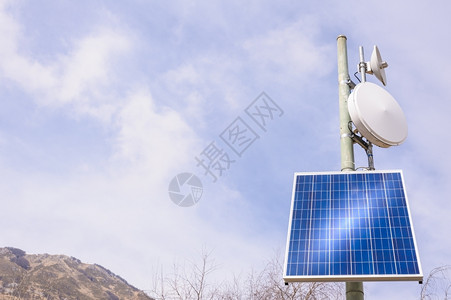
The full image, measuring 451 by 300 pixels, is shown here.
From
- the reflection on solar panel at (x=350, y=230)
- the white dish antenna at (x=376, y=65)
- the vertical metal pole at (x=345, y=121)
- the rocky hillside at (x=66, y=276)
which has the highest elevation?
the rocky hillside at (x=66, y=276)

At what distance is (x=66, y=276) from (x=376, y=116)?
2166 inches

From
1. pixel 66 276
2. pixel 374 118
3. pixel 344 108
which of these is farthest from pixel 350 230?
pixel 66 276

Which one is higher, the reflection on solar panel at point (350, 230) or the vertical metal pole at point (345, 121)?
the vertical metal pole at point (345, 121)

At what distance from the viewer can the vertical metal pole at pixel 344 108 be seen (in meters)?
12.3

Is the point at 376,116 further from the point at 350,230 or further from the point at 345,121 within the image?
the point at 350,230

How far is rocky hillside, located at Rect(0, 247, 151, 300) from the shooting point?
165 feet

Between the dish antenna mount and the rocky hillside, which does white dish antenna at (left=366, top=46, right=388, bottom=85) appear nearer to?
the dish antenna mount

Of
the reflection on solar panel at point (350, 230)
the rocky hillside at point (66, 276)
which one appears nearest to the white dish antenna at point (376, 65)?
the reflection on solar panel at point (350, 230)

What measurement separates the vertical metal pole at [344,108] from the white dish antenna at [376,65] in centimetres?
72

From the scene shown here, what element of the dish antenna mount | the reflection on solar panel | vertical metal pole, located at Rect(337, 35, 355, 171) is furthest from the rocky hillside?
the dish antenna mount

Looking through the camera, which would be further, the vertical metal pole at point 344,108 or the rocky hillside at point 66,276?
the rocky hillside at point 66,276

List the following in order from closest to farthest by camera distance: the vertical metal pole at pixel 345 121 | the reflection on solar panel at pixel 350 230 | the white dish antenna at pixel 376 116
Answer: the reflection on solar panel at pixel 350 230, the vertical metal pole at pixel 345 121, the white dish antenna at pixel 376 116

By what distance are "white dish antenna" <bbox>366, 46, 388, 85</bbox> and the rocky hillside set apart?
41.3 m

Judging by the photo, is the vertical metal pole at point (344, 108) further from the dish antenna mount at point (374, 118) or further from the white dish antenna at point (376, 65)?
the white dish antenna at point (376, 65)
